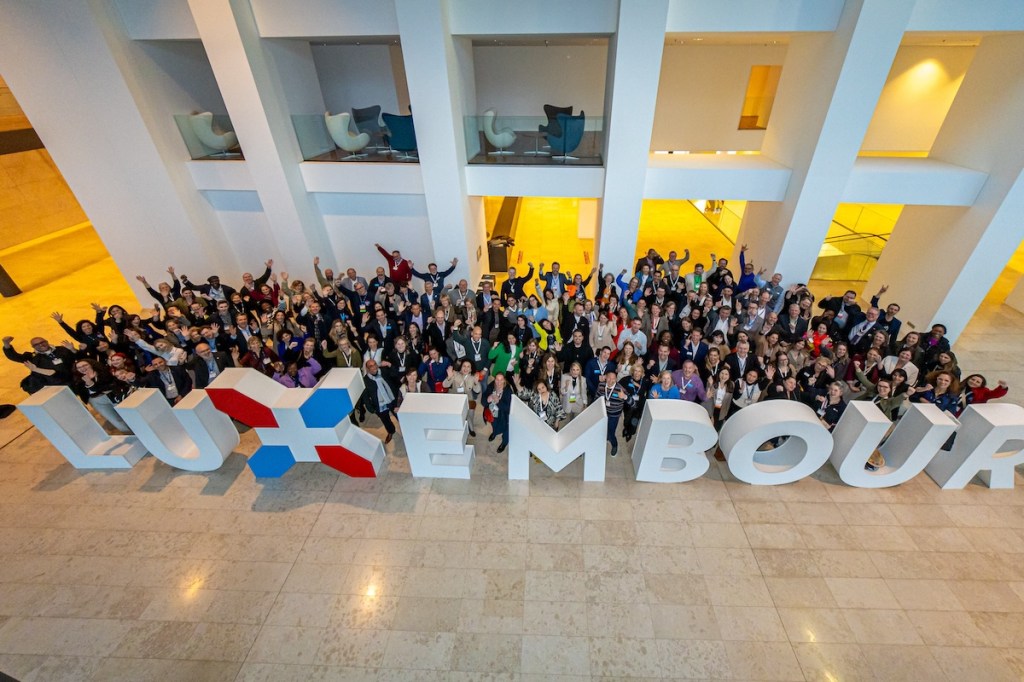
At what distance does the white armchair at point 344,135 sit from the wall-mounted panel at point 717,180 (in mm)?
6271

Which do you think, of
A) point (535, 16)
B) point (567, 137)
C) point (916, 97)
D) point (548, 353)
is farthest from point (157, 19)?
point (916, 97)

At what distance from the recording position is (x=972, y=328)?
949 centimetres

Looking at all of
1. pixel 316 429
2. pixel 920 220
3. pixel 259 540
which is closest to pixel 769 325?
pixel 920 220

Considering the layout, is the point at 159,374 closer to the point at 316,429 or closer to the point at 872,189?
the point at 316,429

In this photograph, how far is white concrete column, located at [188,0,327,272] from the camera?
7.92 metres

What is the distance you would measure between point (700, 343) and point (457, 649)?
16.6 ft

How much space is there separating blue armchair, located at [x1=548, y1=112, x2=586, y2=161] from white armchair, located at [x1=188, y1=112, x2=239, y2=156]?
684 cm

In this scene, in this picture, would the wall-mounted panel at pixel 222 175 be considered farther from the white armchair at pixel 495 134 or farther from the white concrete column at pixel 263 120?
the white armchair at pixel 495 134

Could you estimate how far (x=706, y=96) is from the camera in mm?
12617

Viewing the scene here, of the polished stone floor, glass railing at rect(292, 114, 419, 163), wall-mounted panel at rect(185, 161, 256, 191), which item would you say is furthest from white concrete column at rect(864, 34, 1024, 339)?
wall-mounted panel at rect(185, 161, 256, 191)

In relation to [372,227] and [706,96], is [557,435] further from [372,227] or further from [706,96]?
[706,96]

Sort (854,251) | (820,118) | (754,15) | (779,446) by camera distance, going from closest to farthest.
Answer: (779,446) < (754,15) < (820,118) < (854,251)

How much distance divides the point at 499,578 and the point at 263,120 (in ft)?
31.2

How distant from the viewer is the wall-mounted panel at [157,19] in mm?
8188
